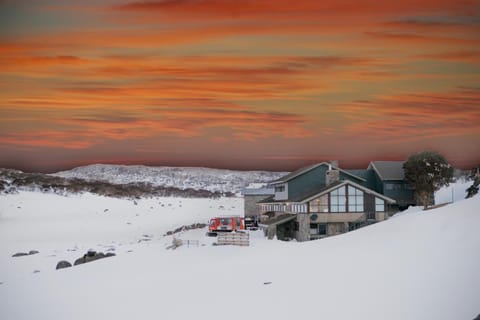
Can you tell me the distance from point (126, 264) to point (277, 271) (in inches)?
385

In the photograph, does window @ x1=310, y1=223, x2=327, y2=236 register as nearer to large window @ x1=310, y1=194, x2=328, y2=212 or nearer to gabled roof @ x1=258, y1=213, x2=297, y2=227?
large window @ x1=310, y1=194, x2=328, y2=212

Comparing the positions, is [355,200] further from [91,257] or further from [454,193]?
[454,193]

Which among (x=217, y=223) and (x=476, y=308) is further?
(x=217, y=223)

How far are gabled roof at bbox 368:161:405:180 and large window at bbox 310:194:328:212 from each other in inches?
468

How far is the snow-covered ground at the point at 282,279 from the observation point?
2073 centimetres

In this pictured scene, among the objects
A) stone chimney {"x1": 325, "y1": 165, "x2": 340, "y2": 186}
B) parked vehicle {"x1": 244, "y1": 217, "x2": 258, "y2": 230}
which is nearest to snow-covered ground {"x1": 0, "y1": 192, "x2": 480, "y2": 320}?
stone chimney {"x1": 325, "y1": 165, "x2": 340, "y2": 186}

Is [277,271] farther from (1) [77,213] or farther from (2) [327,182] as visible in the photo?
(1) [77,213]

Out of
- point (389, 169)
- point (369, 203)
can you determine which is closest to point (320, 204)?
point (369, 203)

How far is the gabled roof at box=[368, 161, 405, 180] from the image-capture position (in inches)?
2280

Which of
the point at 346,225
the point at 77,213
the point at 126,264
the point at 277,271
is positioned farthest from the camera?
the point at 77,213

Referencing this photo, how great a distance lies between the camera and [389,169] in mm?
59094

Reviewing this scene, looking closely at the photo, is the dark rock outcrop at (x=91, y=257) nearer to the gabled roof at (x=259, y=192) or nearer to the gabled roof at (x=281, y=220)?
the gabled roof at (x=281, y=220)

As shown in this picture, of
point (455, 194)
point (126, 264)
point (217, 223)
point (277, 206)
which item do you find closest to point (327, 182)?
point (277, 206)

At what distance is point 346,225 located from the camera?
1873 inches
